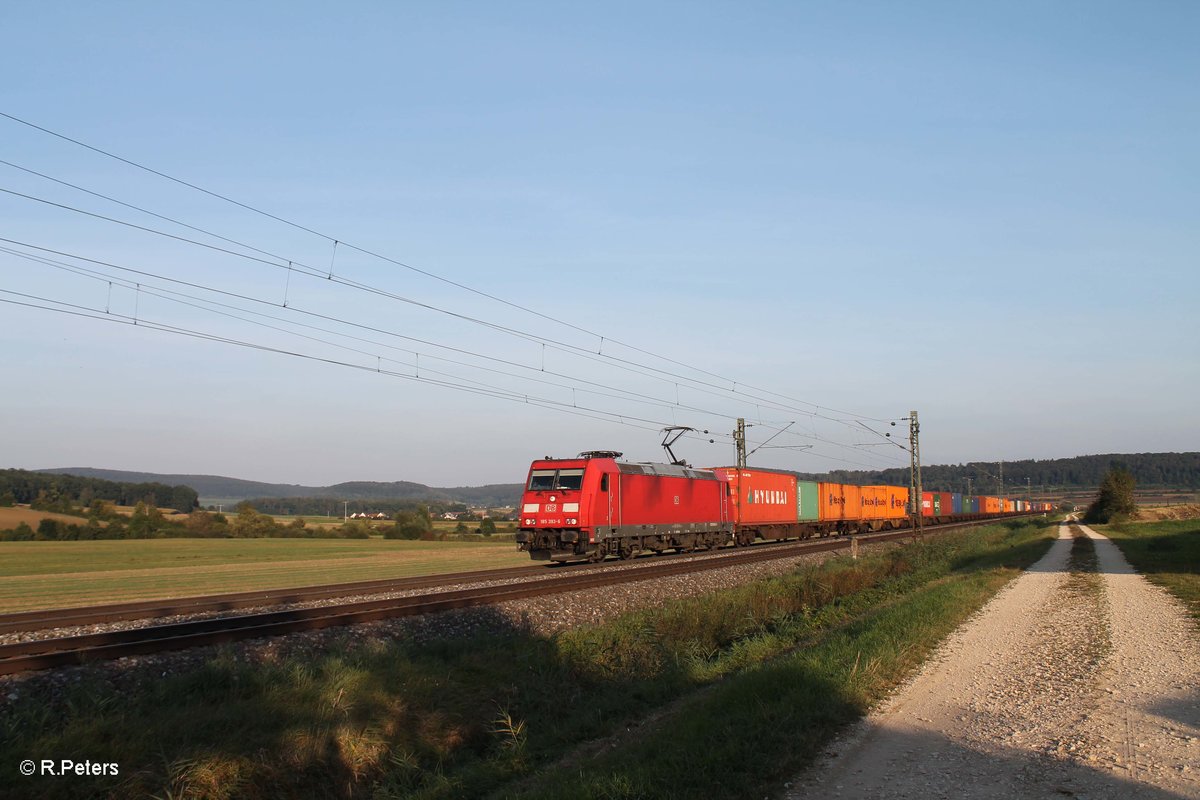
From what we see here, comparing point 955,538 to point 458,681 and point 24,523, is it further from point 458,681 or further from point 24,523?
point 24,523

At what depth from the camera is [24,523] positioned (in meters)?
51.9

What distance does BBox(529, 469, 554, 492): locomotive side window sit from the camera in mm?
28016

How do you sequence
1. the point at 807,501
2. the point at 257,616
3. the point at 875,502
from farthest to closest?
1. the point at 875,502
2. the point at 807,501
3. the point at 257,616

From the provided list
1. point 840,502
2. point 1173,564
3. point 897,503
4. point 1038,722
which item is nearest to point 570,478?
point 1173,564

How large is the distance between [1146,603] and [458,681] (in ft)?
46.7

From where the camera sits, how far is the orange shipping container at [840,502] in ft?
162

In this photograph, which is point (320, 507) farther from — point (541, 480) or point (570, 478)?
point (570, 478)

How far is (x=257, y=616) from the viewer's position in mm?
15172

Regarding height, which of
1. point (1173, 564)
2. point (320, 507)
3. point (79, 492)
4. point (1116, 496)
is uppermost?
point (1116, 496)

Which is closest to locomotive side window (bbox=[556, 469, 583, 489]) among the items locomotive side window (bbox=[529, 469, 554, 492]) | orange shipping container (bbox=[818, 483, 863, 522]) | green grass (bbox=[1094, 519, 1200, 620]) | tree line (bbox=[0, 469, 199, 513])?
locomotive side window (bbox=[529, 469, 554, 492])

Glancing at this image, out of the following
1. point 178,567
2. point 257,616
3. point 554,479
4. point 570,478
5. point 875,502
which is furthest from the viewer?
point 875,502

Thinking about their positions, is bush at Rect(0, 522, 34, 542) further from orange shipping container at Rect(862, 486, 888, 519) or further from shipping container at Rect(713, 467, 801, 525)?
orange shipping container at Rect(862, 486, 888, 519)

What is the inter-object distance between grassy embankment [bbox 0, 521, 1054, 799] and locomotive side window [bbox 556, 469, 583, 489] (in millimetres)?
11875

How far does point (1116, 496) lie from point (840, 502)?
160 feet
